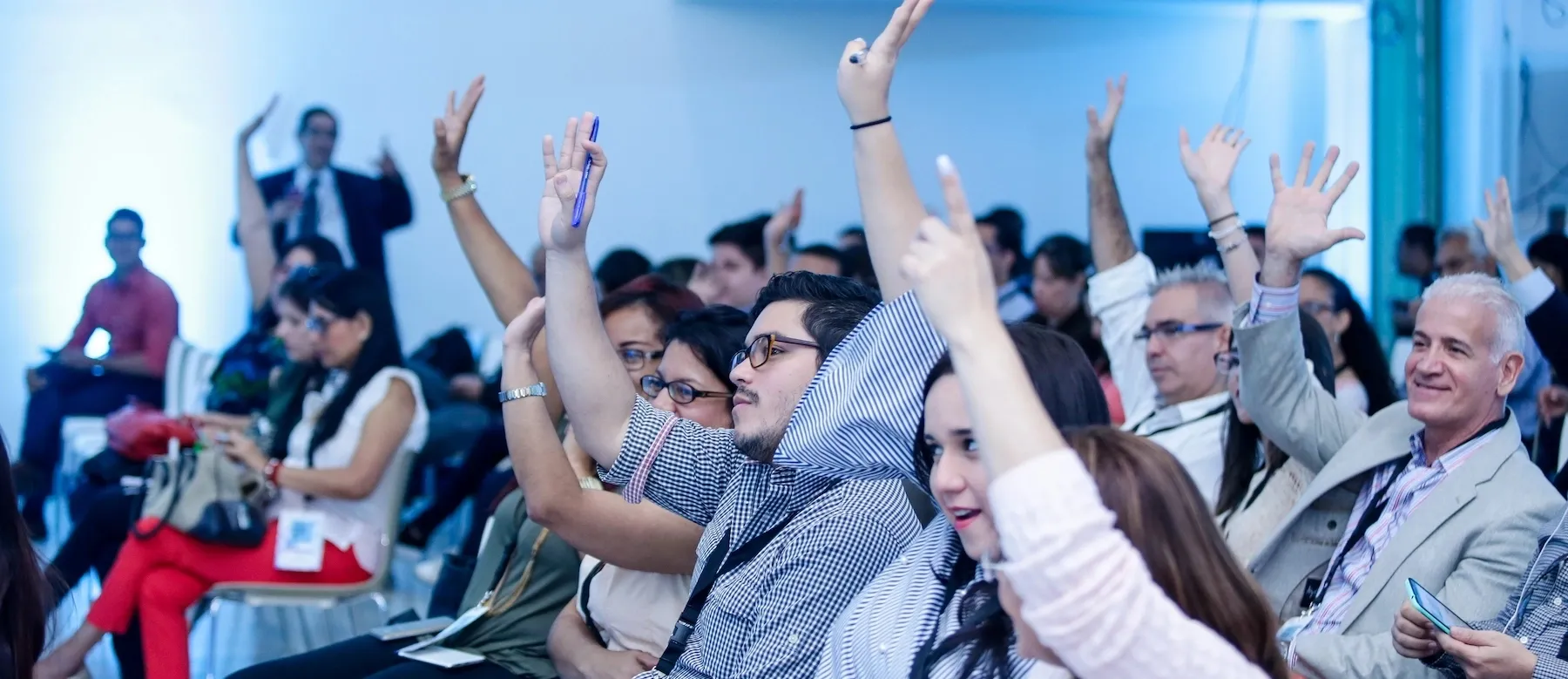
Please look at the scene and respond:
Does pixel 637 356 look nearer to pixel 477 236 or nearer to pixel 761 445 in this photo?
pixel 477 236

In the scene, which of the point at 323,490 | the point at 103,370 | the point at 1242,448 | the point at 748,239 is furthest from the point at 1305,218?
the point at 103,370

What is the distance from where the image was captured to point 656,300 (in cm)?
286

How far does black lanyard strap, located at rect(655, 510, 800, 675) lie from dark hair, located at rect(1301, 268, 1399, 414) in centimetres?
191

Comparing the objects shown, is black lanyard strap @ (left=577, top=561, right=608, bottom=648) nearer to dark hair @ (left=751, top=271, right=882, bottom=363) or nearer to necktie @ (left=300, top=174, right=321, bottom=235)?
dark hair @ (left=751, top=271, right=882, bottom=363)

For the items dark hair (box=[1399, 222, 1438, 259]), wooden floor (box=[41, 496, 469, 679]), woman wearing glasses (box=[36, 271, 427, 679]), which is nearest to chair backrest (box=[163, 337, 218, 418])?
wooden floor (box=[41, 496, 469, 679])

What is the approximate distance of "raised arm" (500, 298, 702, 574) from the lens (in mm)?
2328

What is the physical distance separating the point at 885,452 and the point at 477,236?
5.23ft

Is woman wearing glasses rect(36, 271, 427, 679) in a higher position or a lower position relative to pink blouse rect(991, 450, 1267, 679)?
lower

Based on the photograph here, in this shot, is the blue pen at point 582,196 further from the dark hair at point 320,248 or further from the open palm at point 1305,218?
the dark hair at point 320,248

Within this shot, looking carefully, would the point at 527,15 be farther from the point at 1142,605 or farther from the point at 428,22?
the point at 1142,605

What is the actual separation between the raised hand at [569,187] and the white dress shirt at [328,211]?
4.40 meters

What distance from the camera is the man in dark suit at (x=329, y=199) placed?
251 inches

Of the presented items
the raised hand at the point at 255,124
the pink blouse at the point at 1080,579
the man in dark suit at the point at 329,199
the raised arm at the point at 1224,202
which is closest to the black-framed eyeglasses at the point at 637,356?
the raised arm at the point at 1224,202

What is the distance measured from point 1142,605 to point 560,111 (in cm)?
668
